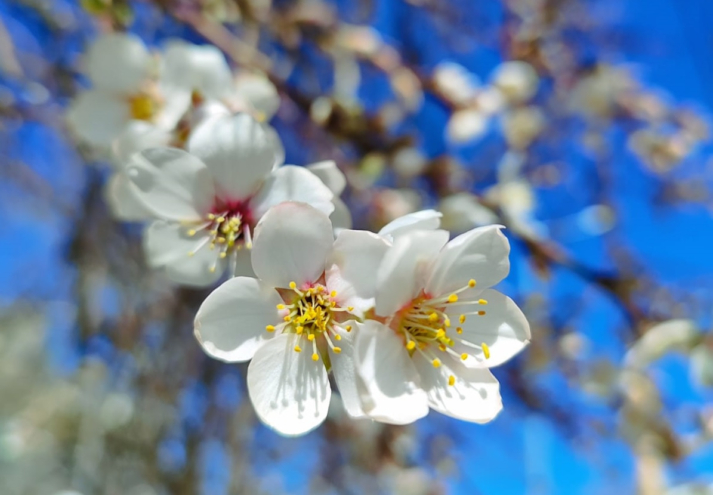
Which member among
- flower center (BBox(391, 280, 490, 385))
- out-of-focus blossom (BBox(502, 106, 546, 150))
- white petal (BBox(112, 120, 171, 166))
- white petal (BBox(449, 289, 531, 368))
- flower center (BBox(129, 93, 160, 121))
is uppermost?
out-of-focus blossom (BBox(502, 106, 546, 150))

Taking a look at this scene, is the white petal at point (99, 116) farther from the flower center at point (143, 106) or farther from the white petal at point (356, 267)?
the white petal at point (356, 267)

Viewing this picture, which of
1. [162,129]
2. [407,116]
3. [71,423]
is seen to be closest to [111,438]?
[71,423]

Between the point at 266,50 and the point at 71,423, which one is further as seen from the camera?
the point at 71,423

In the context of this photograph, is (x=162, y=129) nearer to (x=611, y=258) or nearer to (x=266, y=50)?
(x=266, y=50)

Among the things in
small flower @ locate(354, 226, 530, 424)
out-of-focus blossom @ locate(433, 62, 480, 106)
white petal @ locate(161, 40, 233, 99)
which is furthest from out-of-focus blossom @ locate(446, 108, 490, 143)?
small flower @ locate(354, 226, 530, 424)

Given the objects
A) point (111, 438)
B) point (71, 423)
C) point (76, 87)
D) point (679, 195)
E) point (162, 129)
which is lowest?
point (71, 423)

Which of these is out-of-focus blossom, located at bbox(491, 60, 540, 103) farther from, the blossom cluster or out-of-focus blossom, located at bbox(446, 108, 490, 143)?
the blossom cluster

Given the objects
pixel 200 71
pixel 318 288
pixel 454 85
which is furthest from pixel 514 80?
pixel 318 288
